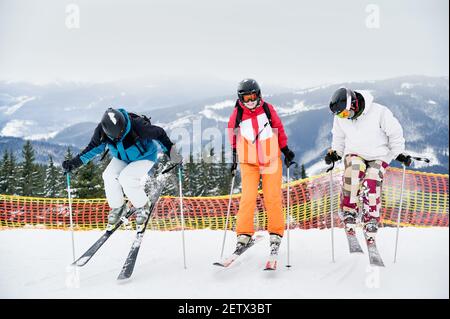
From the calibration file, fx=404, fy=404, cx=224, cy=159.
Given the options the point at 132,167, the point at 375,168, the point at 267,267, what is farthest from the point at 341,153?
the point at 132,167

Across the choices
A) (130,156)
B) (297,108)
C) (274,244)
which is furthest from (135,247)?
(297,108)

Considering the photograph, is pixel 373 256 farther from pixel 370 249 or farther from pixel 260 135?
pixel 260 135

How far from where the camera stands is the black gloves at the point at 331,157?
4.62m

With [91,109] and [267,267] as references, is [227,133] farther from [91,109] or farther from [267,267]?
[91,109]

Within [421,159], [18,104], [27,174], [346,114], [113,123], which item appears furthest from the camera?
[18,104]

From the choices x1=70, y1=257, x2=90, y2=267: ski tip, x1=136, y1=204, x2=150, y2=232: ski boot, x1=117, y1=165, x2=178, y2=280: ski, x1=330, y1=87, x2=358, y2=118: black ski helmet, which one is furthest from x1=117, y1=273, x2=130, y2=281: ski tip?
x1=330, y1=87, x2=358, y2=118: black ski helmet

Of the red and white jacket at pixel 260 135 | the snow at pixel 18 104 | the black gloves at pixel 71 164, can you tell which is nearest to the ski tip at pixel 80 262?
the black gloves at pixel 71 164

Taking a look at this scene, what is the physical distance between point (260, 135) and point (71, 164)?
2.04m

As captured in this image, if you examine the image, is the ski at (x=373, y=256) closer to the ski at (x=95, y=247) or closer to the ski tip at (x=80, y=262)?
the ski at (x=95, y=247)

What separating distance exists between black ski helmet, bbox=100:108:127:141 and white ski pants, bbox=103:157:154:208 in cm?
45

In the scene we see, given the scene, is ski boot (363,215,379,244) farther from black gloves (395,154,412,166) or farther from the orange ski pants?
the orange ski pants

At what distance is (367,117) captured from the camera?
4.40 m

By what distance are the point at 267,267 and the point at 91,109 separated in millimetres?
169403

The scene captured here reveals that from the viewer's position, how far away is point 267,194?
4.46 metres
